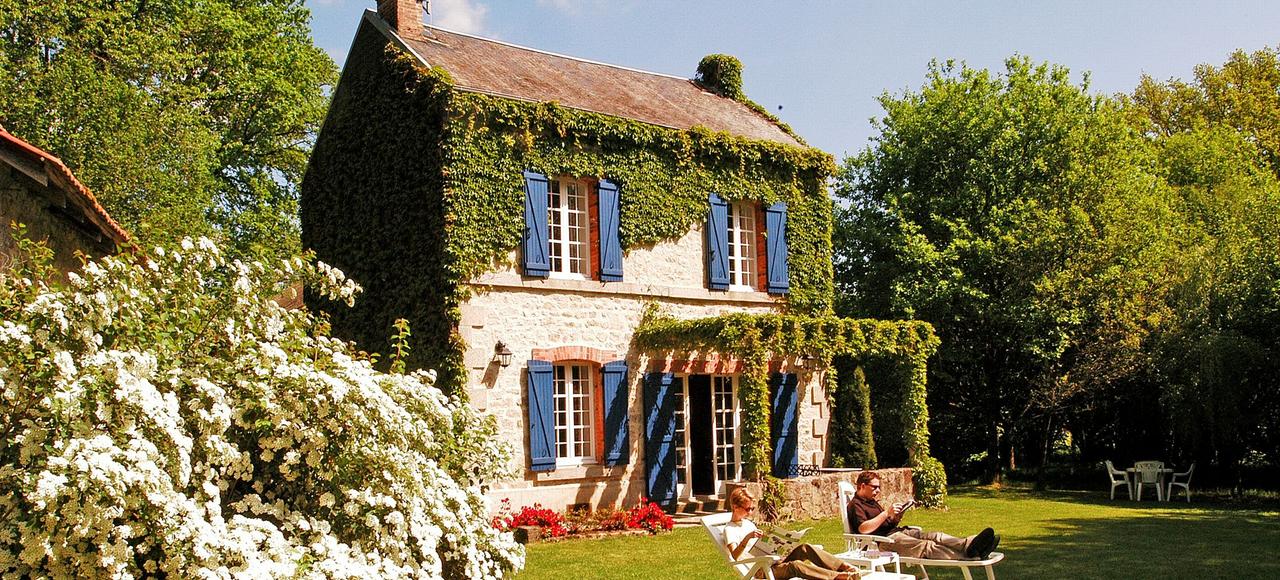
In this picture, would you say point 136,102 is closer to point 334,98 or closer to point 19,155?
point 334,98

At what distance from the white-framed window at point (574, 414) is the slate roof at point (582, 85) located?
3.83 metres

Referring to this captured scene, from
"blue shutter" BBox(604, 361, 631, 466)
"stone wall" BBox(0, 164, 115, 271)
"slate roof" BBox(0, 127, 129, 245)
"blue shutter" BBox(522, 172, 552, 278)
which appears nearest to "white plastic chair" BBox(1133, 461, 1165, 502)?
"blue shutter" BBox(604, 361, 631, 466)

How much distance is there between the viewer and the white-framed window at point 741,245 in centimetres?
1694

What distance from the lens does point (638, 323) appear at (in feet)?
50.8

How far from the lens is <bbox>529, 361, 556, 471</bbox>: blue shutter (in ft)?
46.0

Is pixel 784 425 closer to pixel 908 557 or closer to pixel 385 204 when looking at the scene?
pixel 385 204

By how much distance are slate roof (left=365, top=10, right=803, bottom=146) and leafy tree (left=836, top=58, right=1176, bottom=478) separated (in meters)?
5.17

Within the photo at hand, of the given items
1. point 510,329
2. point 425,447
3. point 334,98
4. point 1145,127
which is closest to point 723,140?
point 510,329

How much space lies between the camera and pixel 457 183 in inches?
551

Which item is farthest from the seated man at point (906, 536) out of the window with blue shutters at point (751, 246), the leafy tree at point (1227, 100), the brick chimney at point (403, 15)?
the leafy tree at point (1227, 100)

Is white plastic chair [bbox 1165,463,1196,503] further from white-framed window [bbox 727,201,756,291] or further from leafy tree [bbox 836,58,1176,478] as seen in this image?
white-framed window [bbox 727,201,756,291]

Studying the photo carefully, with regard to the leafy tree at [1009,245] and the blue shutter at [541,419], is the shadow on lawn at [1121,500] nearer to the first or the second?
the leafy tree at [1009,245]

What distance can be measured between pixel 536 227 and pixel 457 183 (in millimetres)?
1231

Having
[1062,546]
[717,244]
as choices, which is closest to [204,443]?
[1062,546]
